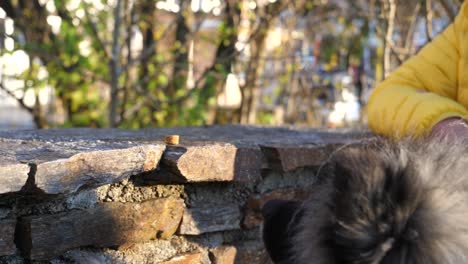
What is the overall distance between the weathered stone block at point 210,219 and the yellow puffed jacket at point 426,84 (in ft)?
1.90

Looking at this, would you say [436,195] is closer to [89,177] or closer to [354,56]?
[89,177]

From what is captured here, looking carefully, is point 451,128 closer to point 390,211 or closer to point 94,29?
point 390,211

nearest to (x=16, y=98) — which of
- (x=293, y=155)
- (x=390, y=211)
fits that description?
(x=293, y=155)

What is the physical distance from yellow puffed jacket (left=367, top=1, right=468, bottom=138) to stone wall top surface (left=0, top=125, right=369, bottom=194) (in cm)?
28

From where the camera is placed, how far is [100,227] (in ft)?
6.28

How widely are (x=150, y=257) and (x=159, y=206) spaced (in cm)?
15

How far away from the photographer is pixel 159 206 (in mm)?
2078

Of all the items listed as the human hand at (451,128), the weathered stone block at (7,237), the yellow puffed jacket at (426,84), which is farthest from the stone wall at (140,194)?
the human hand at (451,128)

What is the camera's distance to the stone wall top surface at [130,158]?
5.62 ft

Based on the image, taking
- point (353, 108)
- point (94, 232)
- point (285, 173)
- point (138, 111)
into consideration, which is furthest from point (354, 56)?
→ point (94, 232)

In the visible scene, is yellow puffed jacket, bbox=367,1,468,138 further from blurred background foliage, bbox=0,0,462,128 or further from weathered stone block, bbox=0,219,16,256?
blurred background foliage, bbox=0,0,462,128

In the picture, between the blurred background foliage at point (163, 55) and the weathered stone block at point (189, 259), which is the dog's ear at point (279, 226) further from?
→ the blurred background foliage at point (163, 55)

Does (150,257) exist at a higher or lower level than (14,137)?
lower

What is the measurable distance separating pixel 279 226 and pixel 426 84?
1036 millimetres
